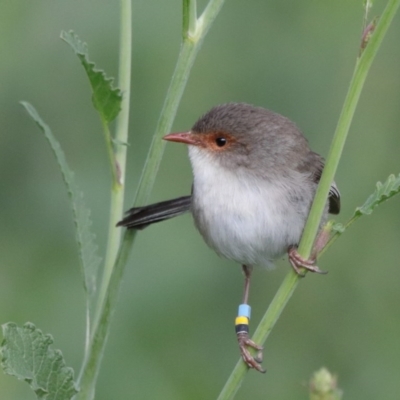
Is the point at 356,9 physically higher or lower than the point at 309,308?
higher

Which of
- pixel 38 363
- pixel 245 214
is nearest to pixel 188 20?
pixel 245 214

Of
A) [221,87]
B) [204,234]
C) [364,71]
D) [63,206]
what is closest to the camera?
[364,71]

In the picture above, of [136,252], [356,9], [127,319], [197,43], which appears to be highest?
[356,9]

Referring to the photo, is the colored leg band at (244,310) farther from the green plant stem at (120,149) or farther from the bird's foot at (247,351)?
the green plant stem at (120,149)

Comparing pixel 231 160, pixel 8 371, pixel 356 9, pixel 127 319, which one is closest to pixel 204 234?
pixel 231 160

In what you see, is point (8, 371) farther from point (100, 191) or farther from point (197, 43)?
point (100, 191)

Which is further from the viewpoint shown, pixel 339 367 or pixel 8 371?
pixel 339 367
